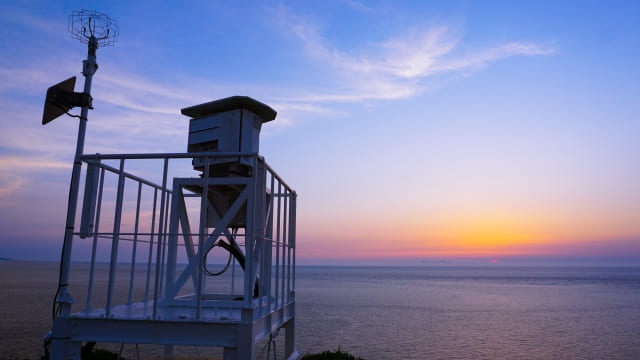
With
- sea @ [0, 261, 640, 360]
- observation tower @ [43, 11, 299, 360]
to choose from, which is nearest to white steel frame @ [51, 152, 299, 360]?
observation tower @ [43, 11, 299, 360]

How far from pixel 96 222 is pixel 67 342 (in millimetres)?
1873

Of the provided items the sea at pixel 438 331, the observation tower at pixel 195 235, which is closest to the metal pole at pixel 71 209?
the observation tower at pixel 195 235

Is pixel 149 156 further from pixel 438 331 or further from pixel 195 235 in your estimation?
pixel 438 331

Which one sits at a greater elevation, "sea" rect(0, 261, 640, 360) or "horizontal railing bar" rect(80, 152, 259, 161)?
"horizontal railing bar" rect(80, 152, 259, 161)

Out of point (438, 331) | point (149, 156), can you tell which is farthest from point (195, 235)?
point (438, 331)

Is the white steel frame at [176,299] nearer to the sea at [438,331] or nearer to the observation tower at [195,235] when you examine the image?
the observation tower at [195,235]

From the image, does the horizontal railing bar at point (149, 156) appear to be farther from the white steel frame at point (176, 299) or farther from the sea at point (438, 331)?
the sea at point (438, 331)

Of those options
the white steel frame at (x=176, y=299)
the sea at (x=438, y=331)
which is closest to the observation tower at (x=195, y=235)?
the white steel frame at (x=176, y=299)

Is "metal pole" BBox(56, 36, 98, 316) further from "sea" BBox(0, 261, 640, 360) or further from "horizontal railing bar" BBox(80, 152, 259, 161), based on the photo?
"sea" BBox(0, 261, 640, 360)

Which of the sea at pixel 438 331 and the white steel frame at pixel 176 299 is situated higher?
the white steel frame at pixel 176 299

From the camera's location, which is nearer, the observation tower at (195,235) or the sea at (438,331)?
the observation tower at (195,235)

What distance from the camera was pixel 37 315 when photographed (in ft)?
Answer: 112

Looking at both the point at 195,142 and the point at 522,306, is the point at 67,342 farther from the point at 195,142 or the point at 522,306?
the point at 522,306

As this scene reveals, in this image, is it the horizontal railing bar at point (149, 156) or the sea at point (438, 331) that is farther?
the sea at point (438, 331)
